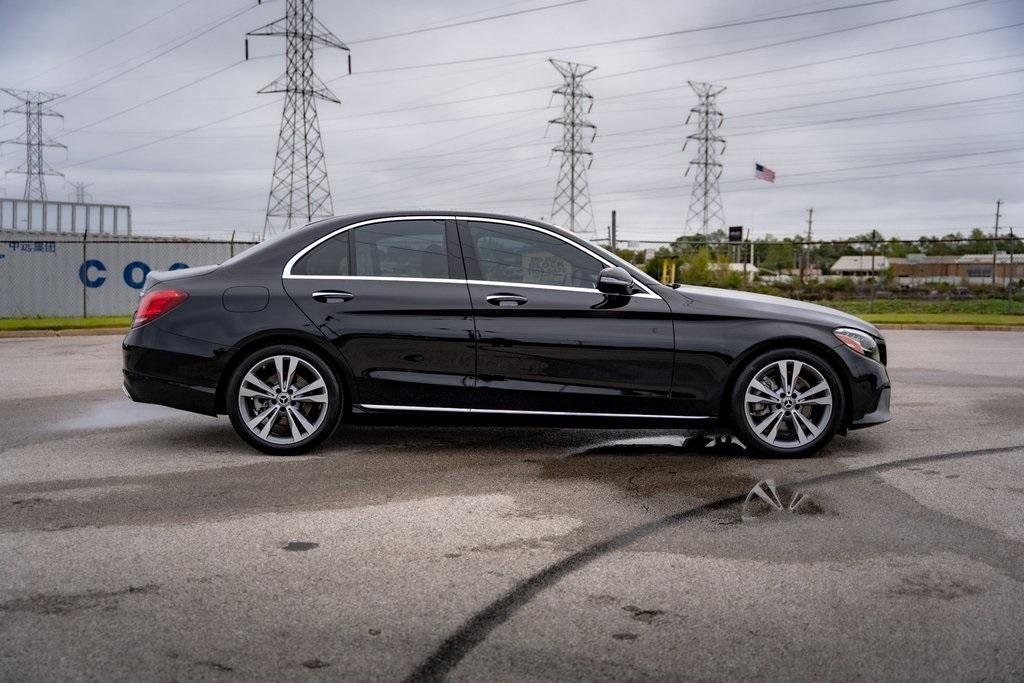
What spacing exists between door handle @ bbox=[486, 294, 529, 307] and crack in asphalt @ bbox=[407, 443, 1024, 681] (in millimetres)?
1891

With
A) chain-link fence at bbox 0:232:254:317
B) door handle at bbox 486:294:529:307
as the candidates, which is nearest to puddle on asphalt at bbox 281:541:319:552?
door handle at bbox 486:294:529:307

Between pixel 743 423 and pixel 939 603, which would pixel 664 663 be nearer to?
pixel 939 603

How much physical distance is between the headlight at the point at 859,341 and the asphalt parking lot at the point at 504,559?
2.19 feet

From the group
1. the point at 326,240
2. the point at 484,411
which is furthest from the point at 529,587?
the point at 326,240

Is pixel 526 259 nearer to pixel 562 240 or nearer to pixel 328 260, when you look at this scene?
pixel 562 240

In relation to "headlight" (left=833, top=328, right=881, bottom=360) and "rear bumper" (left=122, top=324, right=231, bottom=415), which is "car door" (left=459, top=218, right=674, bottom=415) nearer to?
"headlight" (left=833, top=328, right=881, bottom=360)

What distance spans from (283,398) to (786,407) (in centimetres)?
323

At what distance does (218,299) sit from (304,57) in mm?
31848

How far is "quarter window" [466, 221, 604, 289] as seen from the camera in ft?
21.8

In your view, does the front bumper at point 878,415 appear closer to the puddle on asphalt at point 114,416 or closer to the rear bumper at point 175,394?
the rear bumper at point 175,394

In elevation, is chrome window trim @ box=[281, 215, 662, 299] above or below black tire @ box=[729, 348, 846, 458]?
above

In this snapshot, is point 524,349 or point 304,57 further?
point 304,57

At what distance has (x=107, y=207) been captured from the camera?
47.7 m

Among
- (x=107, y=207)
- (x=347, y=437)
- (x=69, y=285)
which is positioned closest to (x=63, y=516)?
(x=347, y=437)
